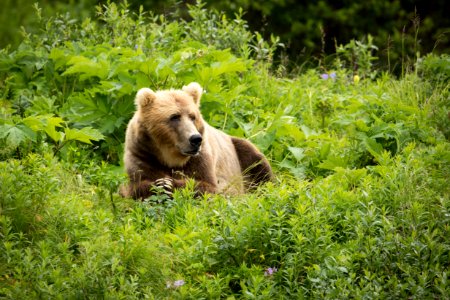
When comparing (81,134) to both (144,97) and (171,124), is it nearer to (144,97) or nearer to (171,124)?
(144,97)

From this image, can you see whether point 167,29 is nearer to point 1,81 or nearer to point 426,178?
point 1,81

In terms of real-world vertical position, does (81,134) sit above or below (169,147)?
above

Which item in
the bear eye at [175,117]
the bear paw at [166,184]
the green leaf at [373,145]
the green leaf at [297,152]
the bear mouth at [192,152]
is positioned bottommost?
the green leaf at [297,152]

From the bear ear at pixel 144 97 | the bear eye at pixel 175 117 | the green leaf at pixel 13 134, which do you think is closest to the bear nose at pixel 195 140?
the bear eye at pixel 175 117

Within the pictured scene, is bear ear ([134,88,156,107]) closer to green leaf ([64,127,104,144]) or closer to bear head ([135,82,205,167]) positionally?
bear head ([135,82,205,167])

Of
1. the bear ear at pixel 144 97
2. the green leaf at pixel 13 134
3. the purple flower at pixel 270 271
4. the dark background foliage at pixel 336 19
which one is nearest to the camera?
the purple flower at pixel 270 271

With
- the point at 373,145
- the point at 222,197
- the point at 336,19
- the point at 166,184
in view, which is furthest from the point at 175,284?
the point at 336,19

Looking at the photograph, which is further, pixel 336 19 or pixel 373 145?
pixel 336 19

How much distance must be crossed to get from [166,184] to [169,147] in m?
0.38

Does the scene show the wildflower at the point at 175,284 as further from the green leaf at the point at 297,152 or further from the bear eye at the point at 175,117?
the green leaf at the point at 297,152

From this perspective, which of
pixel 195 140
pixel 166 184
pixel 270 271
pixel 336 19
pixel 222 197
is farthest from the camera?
pixel 336 19

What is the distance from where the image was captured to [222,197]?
225 inches

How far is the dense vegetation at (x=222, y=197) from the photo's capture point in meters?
4.62

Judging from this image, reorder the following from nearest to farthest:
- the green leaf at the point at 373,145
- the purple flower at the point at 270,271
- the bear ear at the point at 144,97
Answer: the purple flower at the point at 270,271 < the bear ear at the point at 144,97 < the green leaf at the point at 373,145
